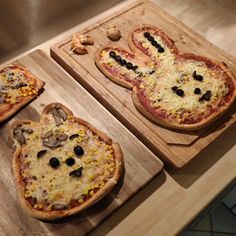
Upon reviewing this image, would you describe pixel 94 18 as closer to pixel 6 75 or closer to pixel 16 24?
pixel 16 24

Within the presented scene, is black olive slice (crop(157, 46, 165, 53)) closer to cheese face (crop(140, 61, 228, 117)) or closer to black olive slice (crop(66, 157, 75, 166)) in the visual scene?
cheese face (crop(140, 61, 228, 117))

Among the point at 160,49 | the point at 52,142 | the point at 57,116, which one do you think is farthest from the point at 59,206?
the point at 160,49

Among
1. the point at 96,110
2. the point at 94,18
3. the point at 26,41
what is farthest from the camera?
the point at 94,18

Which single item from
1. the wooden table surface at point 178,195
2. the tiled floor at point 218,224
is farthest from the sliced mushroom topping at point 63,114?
the tiled floor at point 218,224

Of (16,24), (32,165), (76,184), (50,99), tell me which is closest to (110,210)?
(76,184)

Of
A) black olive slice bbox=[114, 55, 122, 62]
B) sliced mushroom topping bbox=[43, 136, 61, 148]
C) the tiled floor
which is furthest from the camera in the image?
the tiled floor

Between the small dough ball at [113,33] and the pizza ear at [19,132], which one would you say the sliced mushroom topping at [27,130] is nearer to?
the pizza ear at [19,132]

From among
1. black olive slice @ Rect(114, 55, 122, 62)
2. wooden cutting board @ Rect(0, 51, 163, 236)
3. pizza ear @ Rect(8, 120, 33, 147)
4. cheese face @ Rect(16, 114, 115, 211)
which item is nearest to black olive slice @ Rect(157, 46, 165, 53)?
black olive slice @ Rect(114, 55, 122, 62)
